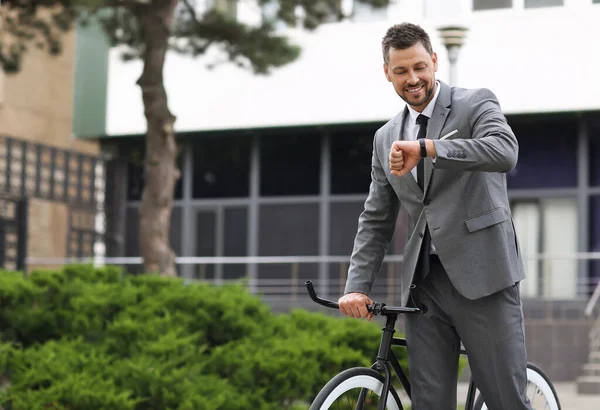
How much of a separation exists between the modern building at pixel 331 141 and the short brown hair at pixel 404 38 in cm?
1308

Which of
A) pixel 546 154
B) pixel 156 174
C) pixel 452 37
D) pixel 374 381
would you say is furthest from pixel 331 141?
pixel 374 381

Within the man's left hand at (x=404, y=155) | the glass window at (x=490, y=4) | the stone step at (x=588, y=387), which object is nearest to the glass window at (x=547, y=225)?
the glass window at (x=490, y=4)

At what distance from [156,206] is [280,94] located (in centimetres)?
880

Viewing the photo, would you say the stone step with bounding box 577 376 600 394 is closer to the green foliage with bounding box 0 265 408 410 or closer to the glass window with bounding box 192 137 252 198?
the green foliage with bounding box 0 265 408 410

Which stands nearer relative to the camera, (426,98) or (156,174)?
(426,98)

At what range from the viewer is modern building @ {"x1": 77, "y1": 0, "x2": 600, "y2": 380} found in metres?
19.3

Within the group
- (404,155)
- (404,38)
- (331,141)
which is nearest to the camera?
(404,155)

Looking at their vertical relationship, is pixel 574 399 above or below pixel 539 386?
below

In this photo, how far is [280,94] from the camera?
21.8 meters

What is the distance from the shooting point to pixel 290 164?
74.7 feet

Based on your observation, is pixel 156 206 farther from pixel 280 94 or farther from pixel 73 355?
pixel 280 94

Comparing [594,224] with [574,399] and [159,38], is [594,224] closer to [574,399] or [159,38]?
[574,399]

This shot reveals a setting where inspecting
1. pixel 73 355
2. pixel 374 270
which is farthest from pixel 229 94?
pixel 374 270

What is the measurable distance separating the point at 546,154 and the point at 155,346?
48.8 feet
